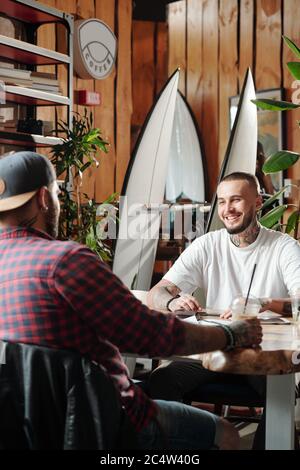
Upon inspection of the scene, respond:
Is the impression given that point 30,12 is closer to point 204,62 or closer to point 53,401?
point 204,62

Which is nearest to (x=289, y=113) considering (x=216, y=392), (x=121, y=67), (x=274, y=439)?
(x=121, y=67)

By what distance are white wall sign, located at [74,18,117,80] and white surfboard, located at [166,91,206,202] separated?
68.2 inches

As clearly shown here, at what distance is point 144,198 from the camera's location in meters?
4.09

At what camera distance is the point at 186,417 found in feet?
5.38

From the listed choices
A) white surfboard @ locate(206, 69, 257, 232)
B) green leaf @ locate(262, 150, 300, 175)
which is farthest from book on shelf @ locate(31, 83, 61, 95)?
green leaf @ locate(262, 150, 300, 175)

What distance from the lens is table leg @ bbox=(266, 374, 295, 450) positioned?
1766mm

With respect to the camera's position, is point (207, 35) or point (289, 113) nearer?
point (289, 113)

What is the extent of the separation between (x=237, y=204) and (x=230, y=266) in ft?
0.83

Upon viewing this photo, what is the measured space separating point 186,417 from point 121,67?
13.1ft

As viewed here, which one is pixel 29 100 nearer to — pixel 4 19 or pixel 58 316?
pixel 4 19

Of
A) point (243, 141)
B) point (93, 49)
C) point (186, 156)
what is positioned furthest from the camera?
point (186, 156)

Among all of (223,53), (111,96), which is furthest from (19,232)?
(223,53)

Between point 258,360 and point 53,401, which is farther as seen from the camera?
point 258,360

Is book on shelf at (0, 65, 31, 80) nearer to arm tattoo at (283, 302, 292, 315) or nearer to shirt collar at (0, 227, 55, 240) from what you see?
arm tattoo at (283, 302, 292, 315)
